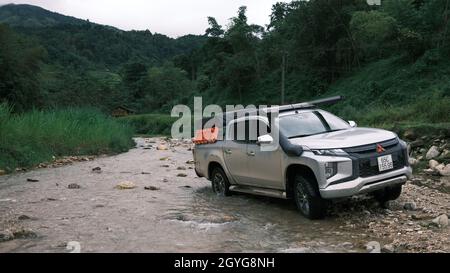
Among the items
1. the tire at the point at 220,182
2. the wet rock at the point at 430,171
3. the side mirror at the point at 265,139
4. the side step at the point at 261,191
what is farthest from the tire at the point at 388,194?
the wet rock at the point at 430,171

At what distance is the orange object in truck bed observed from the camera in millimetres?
11344

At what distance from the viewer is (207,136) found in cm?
1165

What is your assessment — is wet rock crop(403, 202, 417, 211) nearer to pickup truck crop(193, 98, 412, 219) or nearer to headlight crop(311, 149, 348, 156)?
pickup truck crop(193, 98, 412, 219)

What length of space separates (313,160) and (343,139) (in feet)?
2.24

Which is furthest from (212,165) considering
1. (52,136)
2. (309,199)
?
(52,136)

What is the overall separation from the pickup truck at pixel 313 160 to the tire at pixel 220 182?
0.16 meters

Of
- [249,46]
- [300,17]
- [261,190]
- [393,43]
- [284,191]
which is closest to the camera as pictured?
[284,191]

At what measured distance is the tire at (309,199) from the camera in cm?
809

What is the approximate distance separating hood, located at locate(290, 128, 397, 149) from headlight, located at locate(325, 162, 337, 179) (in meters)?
0.31

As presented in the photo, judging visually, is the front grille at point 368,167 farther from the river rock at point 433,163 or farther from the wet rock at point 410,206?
the river rock at point 433,163

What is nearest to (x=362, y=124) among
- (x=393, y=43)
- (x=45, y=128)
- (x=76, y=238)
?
(x=45, y=128)

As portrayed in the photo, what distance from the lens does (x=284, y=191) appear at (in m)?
8.93

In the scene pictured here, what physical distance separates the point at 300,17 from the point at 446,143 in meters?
43.1

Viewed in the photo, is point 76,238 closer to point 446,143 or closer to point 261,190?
point 261,190
